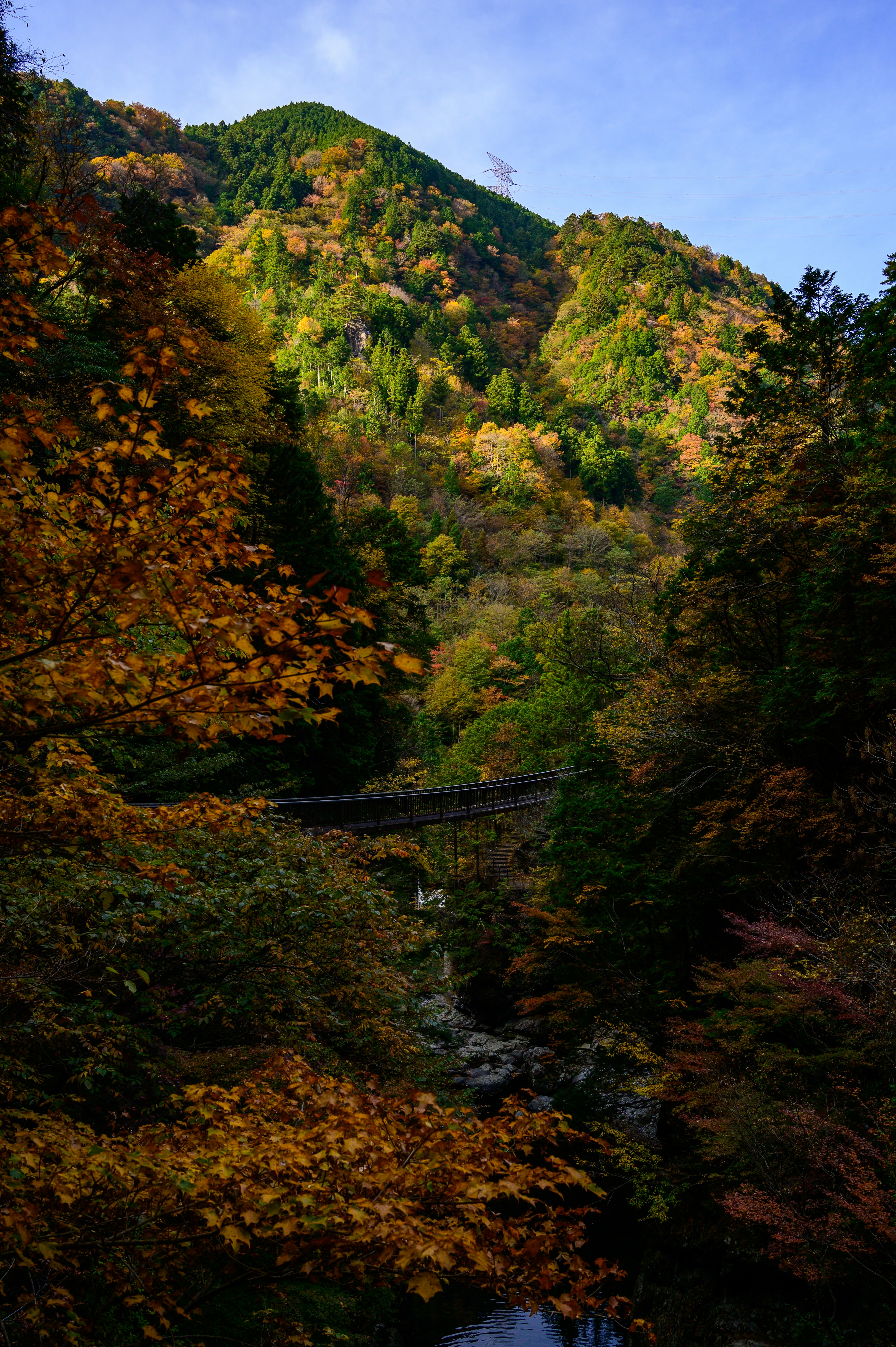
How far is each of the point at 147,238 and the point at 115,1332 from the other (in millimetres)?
21216

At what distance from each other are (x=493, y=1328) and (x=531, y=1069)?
629 cm

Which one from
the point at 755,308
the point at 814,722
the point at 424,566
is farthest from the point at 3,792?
the point at 755,308

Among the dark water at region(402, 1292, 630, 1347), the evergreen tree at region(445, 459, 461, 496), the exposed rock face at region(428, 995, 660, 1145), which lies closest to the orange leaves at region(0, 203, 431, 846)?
the exposed rock face at region(428, 995, 660, 1145)

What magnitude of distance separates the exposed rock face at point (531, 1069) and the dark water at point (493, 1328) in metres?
2.48

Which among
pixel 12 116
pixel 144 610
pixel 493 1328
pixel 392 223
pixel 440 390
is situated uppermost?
pixel 392 223

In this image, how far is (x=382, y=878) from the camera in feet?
53.9

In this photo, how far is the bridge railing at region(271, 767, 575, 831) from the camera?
13.6 meters

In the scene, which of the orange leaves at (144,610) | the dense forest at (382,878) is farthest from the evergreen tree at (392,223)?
the orange leaves at (144,610)

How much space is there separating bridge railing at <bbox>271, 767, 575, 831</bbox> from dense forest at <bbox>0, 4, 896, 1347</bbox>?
0.92 m

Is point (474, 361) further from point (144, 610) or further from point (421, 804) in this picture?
point (144, 610)

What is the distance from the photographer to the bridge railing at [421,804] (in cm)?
1356

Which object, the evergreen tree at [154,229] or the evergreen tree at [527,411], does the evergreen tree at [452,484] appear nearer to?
the evergreen tree at [527,411]

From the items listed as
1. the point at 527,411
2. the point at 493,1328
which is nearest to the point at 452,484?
the point at 527,411

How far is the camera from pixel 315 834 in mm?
11062
